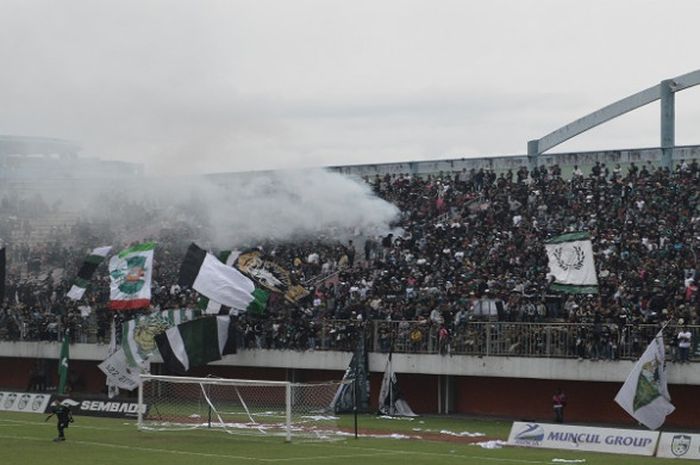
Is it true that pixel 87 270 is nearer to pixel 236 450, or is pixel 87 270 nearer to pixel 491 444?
pixel 236 450

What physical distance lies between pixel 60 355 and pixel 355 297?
1453 centimetres

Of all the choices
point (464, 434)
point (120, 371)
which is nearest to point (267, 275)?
point (120, 371)

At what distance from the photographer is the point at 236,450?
128 feet

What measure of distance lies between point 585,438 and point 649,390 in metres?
4.59

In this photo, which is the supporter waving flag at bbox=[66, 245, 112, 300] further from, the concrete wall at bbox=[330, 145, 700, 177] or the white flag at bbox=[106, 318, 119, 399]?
the concrete wall at bbox=[330, 145, 700, 177]

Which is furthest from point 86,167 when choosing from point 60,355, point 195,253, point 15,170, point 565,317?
point 565,317

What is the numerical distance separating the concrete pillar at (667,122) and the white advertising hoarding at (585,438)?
73.2 ft

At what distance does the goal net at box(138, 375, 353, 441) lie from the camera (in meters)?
44.1

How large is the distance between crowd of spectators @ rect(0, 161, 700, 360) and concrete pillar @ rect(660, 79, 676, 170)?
1174 mm

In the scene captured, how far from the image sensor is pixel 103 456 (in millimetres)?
36938

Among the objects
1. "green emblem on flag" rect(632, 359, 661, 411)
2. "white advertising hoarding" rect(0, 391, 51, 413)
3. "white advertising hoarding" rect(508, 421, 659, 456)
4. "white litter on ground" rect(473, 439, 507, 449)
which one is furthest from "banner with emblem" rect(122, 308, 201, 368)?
"green emblem on flag" rect(632, 359, 661, 411)

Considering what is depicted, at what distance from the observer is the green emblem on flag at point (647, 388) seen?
138 ft

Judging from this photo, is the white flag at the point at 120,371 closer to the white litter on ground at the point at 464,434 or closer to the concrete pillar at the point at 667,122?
the white litter on ground at the point at 464,434

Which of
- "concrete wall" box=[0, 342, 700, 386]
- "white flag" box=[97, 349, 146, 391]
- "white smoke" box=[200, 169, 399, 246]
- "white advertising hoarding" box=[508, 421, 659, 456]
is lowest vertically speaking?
"white advertising hoarding" box=[508, 421, 659, 456]
